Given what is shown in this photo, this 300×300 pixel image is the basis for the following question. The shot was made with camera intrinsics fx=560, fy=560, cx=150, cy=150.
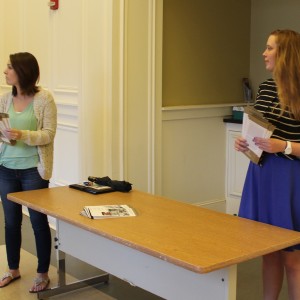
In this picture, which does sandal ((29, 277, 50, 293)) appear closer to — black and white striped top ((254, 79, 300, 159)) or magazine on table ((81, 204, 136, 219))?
magazine on table ((81, 204, 136, 219))

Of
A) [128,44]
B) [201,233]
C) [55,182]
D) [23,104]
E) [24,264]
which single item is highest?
[128,44]

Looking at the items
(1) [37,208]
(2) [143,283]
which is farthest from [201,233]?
(1) [37,208]

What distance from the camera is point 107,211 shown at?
264 cm

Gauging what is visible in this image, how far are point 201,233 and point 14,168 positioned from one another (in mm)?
1430

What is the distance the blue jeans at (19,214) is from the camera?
3.30m

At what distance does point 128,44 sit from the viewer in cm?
409

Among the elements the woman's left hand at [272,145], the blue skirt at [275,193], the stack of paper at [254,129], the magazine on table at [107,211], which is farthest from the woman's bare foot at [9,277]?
the woman's left hand at [272,145]

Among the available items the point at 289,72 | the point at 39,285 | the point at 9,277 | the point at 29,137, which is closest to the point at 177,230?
the point at 289,72

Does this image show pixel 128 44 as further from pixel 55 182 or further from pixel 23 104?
pixel 55 182

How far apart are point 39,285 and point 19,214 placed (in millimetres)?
448

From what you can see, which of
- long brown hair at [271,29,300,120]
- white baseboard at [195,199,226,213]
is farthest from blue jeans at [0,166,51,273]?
white baseboard at [195,199,226,213]

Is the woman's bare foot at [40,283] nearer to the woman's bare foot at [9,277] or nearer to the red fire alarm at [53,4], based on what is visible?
the woman's bare foot at [9,277]

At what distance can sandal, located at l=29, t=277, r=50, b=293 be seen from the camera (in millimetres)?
3387

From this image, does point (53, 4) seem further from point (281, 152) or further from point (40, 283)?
point (281, 152)
